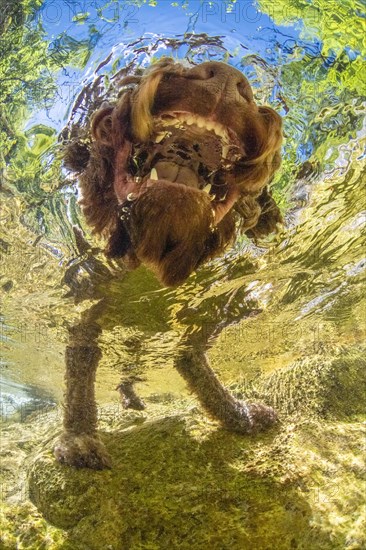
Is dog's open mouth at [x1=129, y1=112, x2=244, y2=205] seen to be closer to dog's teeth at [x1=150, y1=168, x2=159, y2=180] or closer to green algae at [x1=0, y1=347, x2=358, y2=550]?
dog's teeth at [x1=150, y1=168, x2=159, y2=180]

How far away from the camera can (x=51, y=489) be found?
3.86m

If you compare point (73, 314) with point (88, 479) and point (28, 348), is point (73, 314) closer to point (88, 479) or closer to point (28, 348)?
point (88, 479)

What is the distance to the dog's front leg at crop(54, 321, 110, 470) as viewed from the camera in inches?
163

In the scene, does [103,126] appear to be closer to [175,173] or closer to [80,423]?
[175,173]

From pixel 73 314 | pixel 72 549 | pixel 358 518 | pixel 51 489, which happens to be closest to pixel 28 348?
pixel 73 314

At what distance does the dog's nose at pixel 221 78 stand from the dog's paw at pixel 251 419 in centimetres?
370

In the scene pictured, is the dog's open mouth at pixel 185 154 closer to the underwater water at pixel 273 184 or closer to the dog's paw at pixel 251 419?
the underwater water at pixel 273 184

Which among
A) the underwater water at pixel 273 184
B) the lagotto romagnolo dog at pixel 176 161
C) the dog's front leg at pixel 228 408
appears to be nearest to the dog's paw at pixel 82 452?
the dog's front leg at pixel 228 408

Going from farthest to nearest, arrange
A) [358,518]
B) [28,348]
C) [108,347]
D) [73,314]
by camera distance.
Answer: [28,348] < [108,347] < [73,314] < [358,518]

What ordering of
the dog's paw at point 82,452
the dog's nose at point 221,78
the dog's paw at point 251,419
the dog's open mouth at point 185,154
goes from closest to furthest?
the dog's nose at point 221,78
the dog's open mouth at point 185,154
the dog's paw at point 82,452
the dog's paw at point 251,419

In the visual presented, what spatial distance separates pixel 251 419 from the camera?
4875 mm

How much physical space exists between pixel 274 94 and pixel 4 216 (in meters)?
2.80

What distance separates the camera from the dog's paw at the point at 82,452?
4121 millimetres

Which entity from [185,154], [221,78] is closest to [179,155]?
[185,154]
